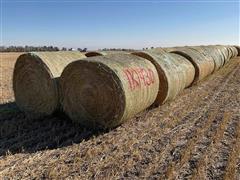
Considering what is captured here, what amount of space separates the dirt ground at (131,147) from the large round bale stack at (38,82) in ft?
0.98

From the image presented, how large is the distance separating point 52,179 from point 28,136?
212cm

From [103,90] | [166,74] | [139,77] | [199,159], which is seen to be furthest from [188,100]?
[199,159]

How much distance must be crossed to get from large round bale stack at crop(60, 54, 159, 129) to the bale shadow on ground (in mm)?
323

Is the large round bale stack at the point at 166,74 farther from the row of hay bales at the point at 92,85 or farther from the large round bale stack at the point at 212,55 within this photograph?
the large round bale stack at the point at 212,55

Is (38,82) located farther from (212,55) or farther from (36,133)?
(212,55)

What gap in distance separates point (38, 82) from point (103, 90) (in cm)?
183

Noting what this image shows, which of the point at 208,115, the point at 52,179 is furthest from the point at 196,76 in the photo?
the point at 52,179

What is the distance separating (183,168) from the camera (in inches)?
193

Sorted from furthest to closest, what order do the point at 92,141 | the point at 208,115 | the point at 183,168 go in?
the point at 208,115, the point at 92,141, the point at 183,168

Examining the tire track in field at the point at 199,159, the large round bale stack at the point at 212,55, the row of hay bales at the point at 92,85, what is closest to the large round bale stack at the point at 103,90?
the row of hay bales at the point at 92,85

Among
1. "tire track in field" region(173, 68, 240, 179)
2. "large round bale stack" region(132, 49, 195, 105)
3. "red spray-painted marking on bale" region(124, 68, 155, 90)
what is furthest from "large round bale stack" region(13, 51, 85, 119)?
"tire track in field" region(173, 68, 240, 179)

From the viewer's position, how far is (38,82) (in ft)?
25.2

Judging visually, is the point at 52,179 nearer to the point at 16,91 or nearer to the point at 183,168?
the point at 183,168

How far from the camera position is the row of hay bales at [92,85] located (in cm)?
661
